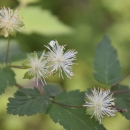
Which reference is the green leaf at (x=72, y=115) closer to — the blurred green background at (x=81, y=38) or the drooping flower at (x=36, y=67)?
the drooping flower at (x=36, y=67)

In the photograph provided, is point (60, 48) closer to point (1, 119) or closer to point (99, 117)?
point (99, 117)

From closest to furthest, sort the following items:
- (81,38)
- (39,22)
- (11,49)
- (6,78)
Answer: (6,78) < (11,49) < (39,22) < (81,38)

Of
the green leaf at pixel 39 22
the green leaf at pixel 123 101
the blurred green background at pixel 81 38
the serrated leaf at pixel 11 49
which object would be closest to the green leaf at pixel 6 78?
the serrated leaf at pixel 11 49

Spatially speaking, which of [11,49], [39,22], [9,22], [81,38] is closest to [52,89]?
[9,22]

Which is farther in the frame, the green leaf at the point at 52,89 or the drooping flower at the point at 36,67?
the green leaf at the point at 52,89

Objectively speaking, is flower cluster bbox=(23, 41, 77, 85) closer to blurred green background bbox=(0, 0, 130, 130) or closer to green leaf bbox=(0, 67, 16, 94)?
green leaf bbox=(0, 67, 16, 94)

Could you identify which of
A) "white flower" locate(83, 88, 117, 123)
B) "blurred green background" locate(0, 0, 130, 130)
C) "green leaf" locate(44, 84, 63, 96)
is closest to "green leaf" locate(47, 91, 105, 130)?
"white flower" locate(83, 88, 117, 123)

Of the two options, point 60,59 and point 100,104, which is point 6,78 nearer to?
point 60,59
